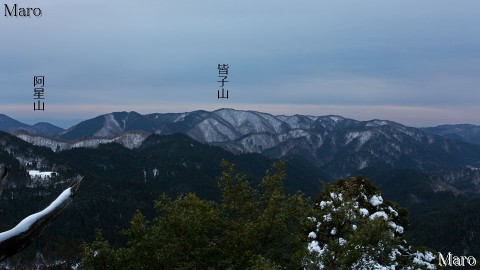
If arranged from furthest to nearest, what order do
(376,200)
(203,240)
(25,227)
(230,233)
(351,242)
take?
(376,200) < (230,233) < (203,240) < (351,242) < (25,227)

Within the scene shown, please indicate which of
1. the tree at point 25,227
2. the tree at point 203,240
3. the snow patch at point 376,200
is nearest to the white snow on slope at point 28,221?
the tree at point 25,227

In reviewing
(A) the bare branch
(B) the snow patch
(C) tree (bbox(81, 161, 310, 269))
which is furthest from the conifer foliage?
(A) the bare branch

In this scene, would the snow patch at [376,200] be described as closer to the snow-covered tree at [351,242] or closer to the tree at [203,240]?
the snow-covered tree at [351,242]

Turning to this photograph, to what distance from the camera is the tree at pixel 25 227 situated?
7.84m

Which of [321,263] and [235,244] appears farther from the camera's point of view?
[235,244]

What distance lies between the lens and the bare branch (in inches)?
308

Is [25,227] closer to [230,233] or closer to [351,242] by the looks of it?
[351,242]

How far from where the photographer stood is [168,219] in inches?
891

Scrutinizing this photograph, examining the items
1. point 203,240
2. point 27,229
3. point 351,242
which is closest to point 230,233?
point 203,240

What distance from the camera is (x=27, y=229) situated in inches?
315

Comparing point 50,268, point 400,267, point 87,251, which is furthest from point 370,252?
point 50,268

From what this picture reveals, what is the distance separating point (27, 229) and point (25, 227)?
74 mm

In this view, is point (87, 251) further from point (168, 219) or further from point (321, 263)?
point (321, 263)

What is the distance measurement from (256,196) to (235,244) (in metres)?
5.85
